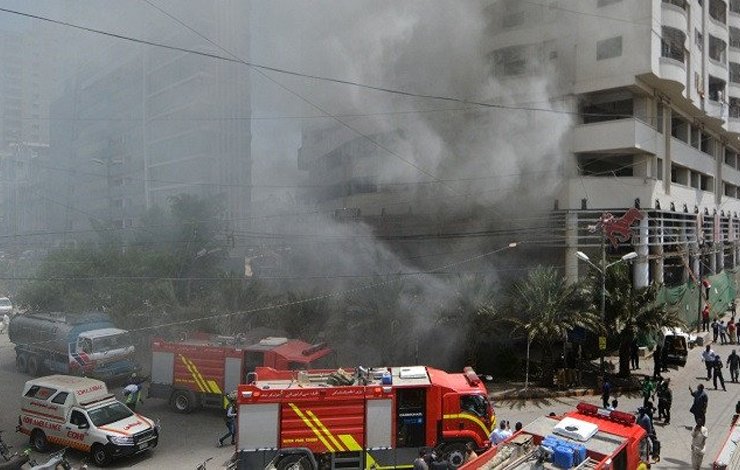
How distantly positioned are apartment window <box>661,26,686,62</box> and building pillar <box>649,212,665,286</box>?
242 inches

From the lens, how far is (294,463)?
779 centimetres

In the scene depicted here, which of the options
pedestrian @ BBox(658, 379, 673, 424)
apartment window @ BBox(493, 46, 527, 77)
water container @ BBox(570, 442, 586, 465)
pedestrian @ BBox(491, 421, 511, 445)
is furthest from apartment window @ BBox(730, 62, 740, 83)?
water container @ BBox(570, 442, 586, 465)

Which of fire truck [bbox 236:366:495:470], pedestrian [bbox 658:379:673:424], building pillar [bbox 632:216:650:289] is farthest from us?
building pillar [bbox 632:216:650:289]

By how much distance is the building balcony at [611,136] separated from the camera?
59.2ft

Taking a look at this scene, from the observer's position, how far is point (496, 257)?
56.6 ft

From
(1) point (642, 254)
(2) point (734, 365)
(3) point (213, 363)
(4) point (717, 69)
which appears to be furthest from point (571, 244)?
(4) point (717, 69)

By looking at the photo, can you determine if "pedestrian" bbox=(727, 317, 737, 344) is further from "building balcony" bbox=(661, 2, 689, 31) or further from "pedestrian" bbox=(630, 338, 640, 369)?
"building balcony" bbox=(661, 2, 689, 31)

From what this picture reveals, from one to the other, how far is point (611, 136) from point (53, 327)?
18.0m

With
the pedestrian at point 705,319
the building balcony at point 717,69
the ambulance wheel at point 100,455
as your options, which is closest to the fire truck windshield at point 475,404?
the ambulance wheel at point 100,455

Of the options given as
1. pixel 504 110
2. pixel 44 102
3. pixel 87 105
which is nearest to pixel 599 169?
pixel 504 110

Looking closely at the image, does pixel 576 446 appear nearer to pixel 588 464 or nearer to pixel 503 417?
pixel 588 464

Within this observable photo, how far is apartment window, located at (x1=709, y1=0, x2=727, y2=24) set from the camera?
27.6 metres

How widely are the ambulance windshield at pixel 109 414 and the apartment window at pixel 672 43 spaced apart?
20.5m

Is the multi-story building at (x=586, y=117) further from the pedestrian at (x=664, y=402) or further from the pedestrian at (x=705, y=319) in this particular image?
the pedestrian at (x=664, y=402)
